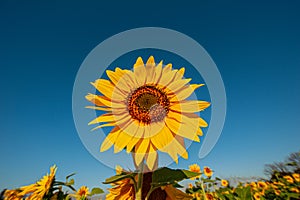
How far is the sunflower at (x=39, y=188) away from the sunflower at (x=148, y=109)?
0.71 meters

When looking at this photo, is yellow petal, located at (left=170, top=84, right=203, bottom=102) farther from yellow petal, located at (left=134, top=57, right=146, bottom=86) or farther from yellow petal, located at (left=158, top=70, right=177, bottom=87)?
yellow petal, located at (left=134, top=57, right=146, bottom=86)

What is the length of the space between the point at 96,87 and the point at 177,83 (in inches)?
19.6

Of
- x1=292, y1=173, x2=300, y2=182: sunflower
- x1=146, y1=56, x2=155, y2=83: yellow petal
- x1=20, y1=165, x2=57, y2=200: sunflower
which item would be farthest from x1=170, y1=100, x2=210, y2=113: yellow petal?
x1=292, y1=173, x2=300, y2=182: sunflower

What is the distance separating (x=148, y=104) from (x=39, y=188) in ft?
3.23

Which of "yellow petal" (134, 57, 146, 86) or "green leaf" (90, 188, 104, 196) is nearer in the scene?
"yellow petal" (134, 57, 146, 86)

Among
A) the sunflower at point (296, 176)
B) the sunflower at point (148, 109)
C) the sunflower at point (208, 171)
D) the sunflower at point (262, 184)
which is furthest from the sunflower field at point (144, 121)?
the sunflower at point (262, 184)

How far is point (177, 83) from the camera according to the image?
4.54 ft

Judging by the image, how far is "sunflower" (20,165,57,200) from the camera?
150 centimetres

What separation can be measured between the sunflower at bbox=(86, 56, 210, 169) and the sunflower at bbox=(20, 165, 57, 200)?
0.71 m

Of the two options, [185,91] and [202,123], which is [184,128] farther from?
[185,91]

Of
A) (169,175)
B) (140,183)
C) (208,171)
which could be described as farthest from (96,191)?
(208,171)

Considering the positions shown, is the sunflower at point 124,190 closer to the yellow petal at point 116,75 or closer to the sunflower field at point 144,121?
the sunflower field at point 144,121

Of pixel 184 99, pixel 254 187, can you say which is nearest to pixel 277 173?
pixel 254 187

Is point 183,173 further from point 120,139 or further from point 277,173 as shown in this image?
point 277,173
